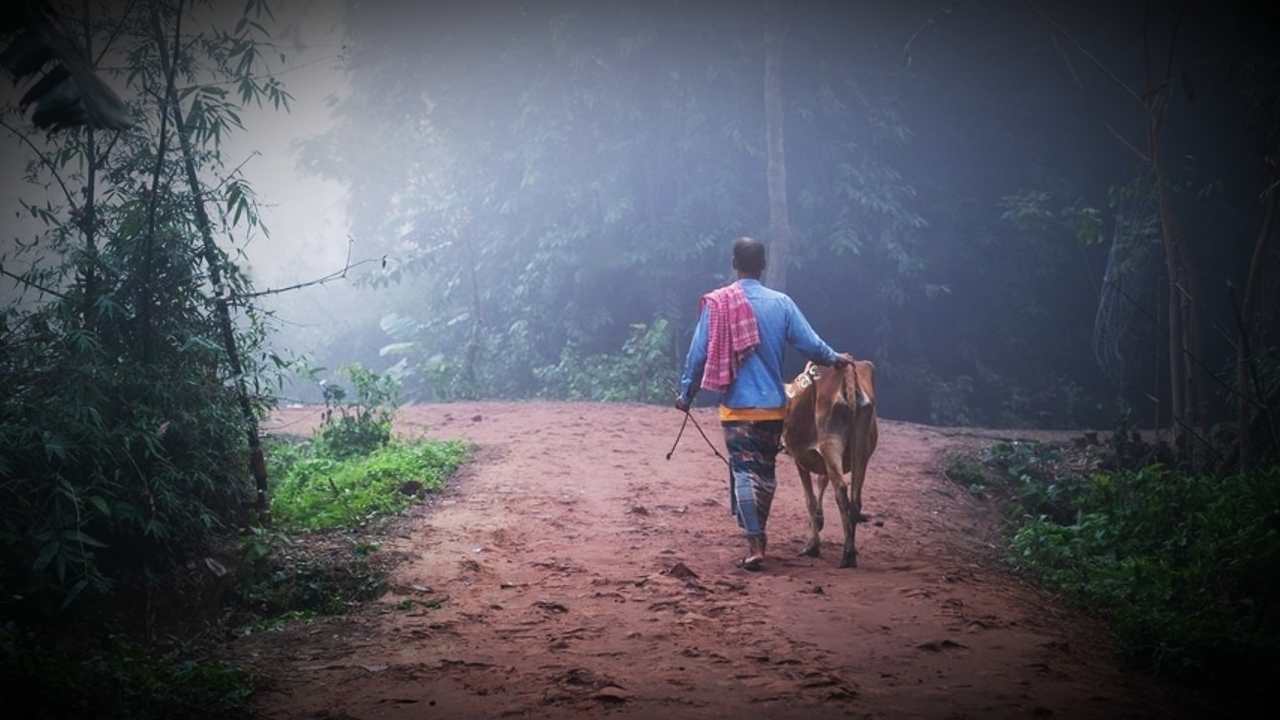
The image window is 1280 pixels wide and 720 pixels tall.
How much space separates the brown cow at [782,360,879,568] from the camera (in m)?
6.11

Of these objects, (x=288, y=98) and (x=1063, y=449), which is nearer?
(x=288, y=98)

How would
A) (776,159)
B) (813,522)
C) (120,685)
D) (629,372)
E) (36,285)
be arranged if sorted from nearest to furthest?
1. (120,685)
2. (36,285)
3. (813,522)
4. (776,159)
5. (629,372)

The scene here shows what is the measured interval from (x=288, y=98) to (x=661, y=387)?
1104 cm

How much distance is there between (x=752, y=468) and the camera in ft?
20.2

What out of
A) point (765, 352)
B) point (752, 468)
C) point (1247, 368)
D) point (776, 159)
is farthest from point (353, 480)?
point (776, 159)

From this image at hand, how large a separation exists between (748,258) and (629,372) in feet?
39.8

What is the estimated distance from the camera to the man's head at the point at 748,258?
6336mm

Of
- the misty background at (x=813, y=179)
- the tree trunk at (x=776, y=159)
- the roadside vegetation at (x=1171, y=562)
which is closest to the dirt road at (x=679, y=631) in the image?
the roadside vegetation at (x=1171, y=562)

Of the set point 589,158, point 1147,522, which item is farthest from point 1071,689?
point 589,158

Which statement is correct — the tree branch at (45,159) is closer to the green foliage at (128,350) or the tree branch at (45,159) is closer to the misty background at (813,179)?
the green foliage at (128,350)

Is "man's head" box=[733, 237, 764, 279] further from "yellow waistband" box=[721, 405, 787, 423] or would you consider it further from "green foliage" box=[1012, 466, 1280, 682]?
"green foliage" box=[1012, 466, 1280, 682]

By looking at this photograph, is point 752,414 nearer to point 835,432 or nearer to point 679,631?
point 835,432

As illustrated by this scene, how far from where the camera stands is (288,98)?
7473mm

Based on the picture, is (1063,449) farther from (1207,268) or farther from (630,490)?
(630,490)
